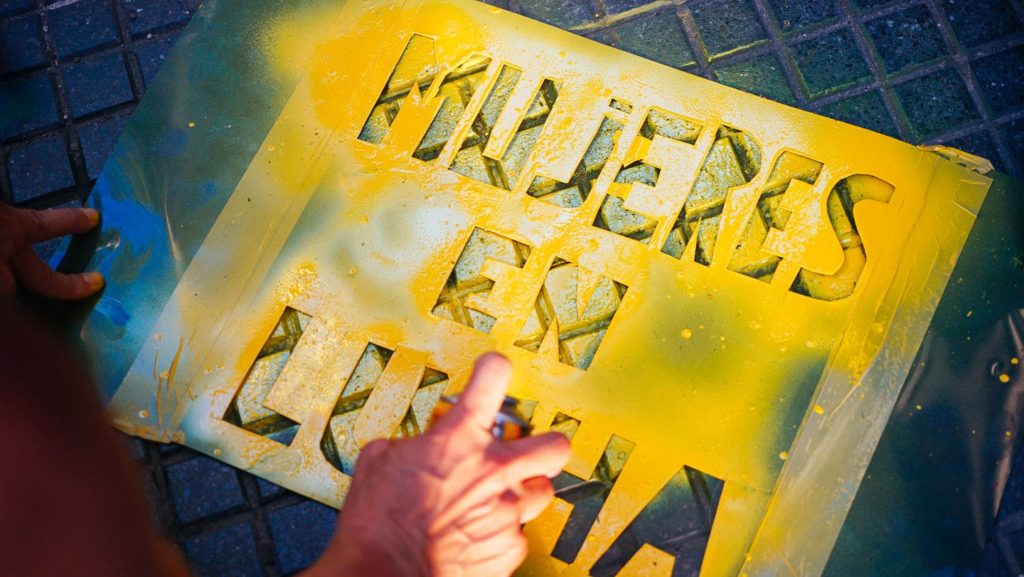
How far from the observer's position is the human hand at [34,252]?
8.13 ft

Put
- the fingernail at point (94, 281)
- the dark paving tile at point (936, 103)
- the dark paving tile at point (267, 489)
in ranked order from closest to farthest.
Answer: the dark paving tile at point (267, 489), the fingernail at point (94, 281), the dark paving tile at point (936, 103)

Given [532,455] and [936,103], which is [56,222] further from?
[936,103]

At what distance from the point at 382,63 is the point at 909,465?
2.36 metres

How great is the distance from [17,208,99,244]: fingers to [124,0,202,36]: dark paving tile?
79 centimetres

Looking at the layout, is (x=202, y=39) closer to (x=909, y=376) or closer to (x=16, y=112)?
(x=16, y=112)

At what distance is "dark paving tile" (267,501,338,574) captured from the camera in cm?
251

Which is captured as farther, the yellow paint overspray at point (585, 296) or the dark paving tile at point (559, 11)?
the dark paving tile at point (559, 11)

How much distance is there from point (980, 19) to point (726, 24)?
957 millimetres

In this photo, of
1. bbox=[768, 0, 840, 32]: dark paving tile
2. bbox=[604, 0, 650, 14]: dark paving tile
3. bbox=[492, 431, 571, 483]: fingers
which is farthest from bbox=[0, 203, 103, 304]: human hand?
bbox=[768, 0, 840, 32]: dark paving tile

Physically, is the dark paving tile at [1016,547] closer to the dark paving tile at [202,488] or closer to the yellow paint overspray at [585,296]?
the yellow paint overspray at [585,296]

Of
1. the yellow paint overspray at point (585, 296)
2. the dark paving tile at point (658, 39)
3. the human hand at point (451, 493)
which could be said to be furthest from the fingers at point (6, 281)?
the dark paving tile at point (658, 39)

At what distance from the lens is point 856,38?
2.86 m

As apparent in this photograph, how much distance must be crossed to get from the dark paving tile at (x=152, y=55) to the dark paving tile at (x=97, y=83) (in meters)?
0.07

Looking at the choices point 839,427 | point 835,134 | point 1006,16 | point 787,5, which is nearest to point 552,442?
point 839,427
